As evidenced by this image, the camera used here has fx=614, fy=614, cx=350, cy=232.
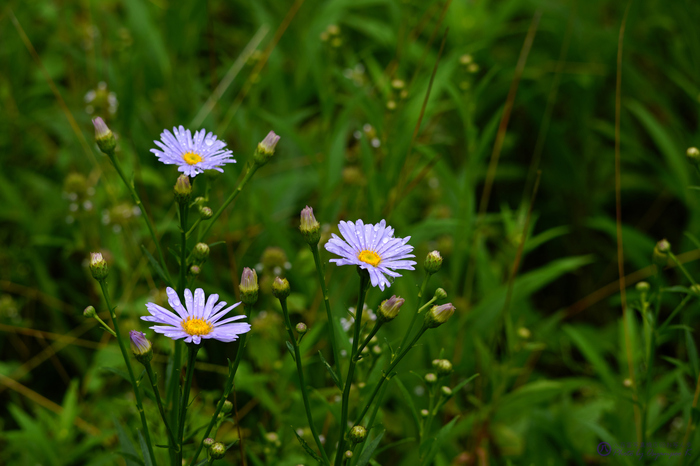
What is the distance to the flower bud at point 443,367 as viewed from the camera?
1.26 meters

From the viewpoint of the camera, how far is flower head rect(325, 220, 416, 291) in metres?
1.03

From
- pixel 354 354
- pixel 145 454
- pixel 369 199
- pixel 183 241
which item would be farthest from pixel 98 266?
pixel 369 199

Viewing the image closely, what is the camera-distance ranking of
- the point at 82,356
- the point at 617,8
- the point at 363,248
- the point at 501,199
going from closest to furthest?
the point at 363,248 < the point at 82,356 < the point at 501,199 < the point at 617,8

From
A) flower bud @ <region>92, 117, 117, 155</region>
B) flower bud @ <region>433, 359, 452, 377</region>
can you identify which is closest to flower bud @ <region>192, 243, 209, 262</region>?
flower bud @ <region>92, 117, 117, 155</region>

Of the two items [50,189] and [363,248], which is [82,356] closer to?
[50,189]

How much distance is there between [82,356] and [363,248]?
1.63m

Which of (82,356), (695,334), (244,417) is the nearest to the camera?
(244,417)

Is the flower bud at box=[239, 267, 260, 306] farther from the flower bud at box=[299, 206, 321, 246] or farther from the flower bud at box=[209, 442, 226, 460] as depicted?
the flower bud at box=[209, 442, 226, 460]

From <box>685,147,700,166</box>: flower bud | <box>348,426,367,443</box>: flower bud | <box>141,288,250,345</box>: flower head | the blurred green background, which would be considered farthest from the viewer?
the blurred green background

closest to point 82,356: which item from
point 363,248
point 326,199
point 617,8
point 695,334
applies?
point 326,199

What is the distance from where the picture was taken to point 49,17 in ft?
10.6

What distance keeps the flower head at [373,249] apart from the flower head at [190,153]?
0.27 meters

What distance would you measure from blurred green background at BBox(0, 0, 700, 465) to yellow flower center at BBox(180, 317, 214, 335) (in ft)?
1.26

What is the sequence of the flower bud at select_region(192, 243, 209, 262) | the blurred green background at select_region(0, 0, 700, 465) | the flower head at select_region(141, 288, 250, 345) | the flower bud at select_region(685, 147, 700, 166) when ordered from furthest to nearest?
the blurred green background at select_region(0, 0, 700, 465), the flower bud at select_region(685, 147, 700, 166), the flower bud at select_region(192, 243, 209, 262), the flower head at select_region(141, 288, 250, 345)
